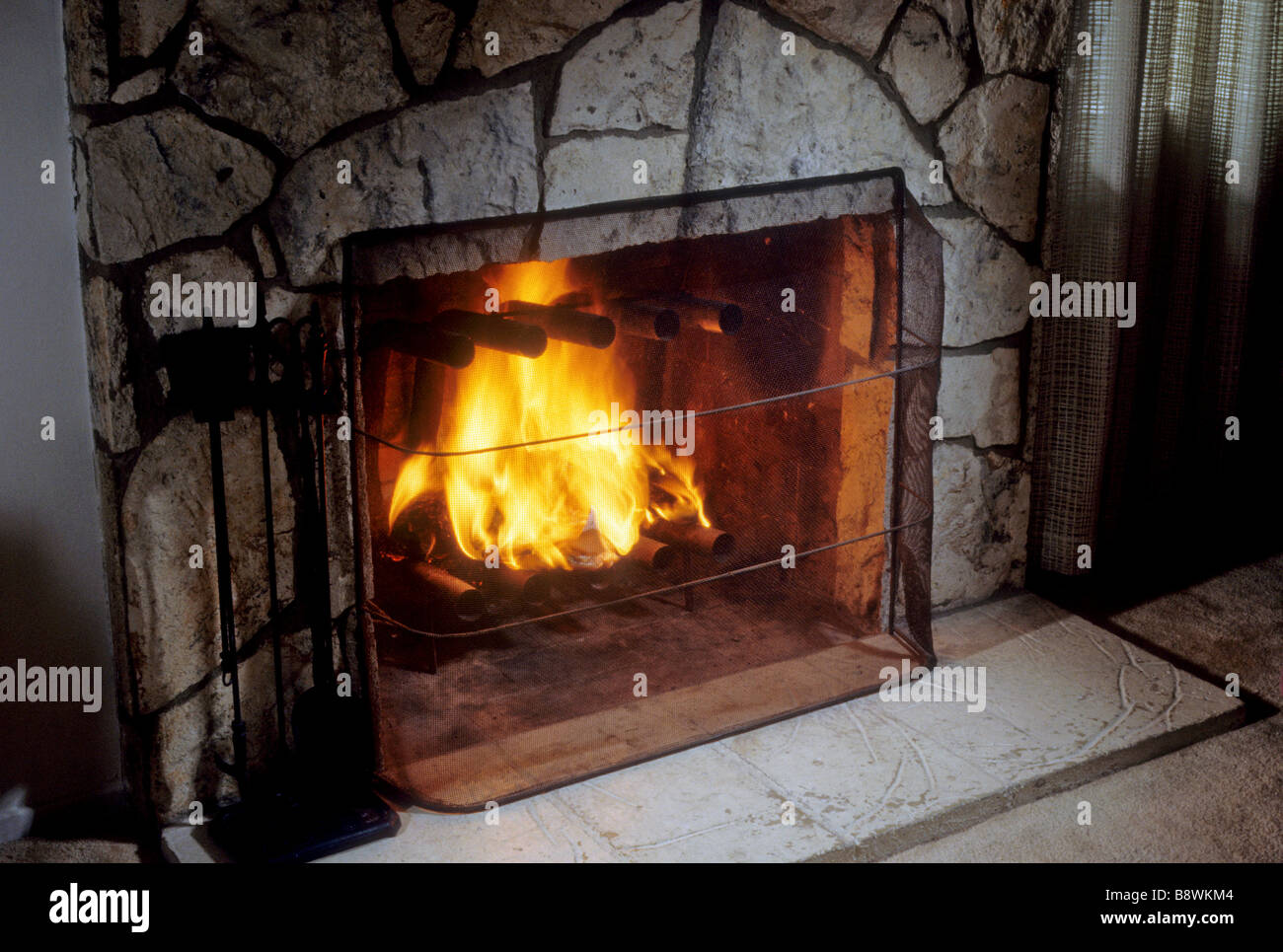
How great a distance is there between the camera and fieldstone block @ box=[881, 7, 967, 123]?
230cm

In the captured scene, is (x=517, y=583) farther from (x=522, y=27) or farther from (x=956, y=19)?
(x=956, y=19)

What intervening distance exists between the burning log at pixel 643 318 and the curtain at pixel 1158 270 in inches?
36.5

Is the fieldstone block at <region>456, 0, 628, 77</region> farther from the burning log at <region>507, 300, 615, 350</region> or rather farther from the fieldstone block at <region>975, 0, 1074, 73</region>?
the fieldstone block at <region>975, 0, 1074, 73</region>

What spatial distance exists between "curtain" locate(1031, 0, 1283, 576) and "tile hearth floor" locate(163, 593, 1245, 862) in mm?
387

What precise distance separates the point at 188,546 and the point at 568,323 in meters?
0.71

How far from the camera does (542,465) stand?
2453 mm

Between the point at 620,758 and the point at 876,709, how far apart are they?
1.71 ft

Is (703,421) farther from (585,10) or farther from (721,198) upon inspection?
(585,10)

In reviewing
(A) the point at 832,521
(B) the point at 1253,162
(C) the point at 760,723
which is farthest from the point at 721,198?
(B) the point at 1253,162

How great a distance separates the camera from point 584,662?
2.46 m

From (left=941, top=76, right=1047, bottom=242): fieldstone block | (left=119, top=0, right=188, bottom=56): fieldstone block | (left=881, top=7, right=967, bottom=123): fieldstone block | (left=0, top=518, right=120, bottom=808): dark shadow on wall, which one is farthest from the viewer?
(left=941, top=76, right=1047, bottom=242): fieldstone block

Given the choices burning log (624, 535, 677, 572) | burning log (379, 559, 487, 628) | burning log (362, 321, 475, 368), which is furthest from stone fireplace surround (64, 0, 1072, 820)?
burning log (624, 535, 677, 572)

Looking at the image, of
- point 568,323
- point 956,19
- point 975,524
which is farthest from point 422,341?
point 975,524

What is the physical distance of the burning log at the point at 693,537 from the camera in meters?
2.47
